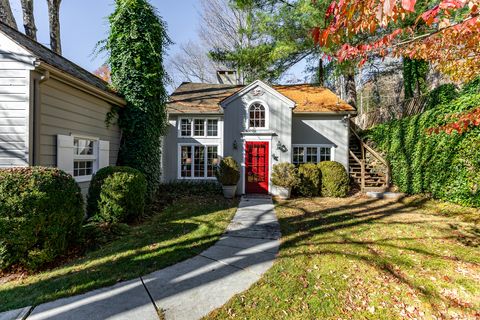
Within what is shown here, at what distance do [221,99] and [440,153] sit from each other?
960 cm

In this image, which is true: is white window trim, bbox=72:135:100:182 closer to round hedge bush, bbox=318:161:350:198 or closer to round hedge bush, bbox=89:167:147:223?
round hedge bush, bbox=89:167:147:223

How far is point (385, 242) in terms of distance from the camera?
16.3ft

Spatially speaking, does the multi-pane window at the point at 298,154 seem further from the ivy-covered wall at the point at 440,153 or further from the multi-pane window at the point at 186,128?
the multi-pane window at the point at 186,128

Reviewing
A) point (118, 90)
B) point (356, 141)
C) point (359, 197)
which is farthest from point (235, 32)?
point (359, 197)

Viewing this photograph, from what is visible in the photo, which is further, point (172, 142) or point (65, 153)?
point (172, 142)

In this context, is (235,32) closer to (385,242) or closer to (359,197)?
(359,197)

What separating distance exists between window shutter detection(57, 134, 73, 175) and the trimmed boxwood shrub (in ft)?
26.0

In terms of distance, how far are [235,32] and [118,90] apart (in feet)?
51.0

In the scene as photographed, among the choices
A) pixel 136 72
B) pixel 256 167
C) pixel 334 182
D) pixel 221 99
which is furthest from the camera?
pixel 221 99

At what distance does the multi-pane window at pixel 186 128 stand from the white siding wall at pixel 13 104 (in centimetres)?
712

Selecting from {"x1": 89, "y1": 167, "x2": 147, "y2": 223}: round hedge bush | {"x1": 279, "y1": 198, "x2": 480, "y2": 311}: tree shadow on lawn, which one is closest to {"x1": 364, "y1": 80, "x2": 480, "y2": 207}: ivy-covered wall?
{"x1": 279, "y1": 198, "x2": 480, "y2": 311}: tree shadow on lawn

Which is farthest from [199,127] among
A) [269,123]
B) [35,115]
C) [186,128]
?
[35,115]

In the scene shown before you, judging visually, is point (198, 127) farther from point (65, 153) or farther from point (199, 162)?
point (65, 153)

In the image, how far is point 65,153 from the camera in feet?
18.7
